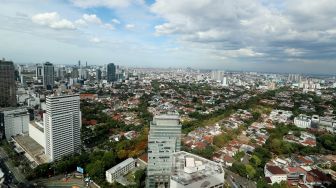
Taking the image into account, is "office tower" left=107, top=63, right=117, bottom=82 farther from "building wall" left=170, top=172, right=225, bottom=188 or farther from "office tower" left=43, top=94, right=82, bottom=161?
"building wall" left=170, top=172, right=225, bottom=188

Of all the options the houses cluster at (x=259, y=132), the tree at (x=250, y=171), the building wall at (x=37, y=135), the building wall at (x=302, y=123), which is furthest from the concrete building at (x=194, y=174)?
the building wall at (x=302, y=123)

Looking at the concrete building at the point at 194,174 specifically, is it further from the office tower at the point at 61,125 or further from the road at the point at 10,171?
the road at the point at 10,171

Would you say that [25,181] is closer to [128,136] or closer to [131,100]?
[128,136]

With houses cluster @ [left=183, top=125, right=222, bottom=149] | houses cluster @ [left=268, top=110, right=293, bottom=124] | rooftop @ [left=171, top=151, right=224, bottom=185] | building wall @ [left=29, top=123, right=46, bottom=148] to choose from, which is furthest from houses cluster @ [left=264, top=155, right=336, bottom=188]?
building wall @ [left=29, top=123, right=46, bottom=148]

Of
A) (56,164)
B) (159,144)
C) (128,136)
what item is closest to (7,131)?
(56,164)

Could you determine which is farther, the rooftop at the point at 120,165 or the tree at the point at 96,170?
the tree at the point at 96,170

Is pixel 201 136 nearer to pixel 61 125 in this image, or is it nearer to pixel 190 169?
pixel 61 125
